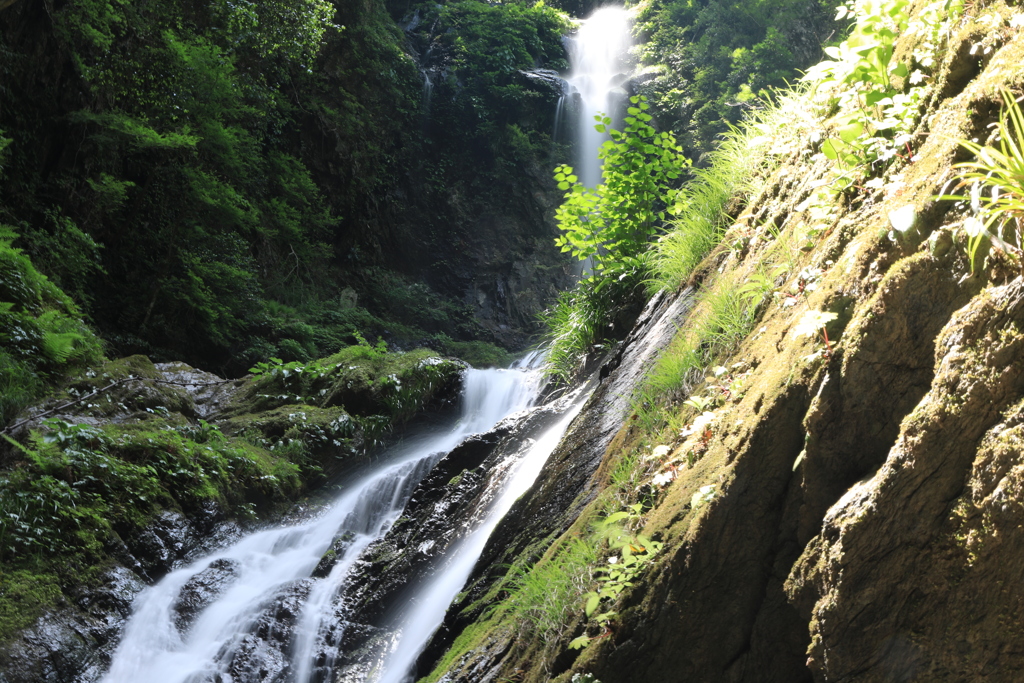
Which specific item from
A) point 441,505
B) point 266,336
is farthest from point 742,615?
point 266,336

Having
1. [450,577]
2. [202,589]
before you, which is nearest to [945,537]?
[450,577]

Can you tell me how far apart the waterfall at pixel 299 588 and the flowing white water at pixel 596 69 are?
43.9 feet

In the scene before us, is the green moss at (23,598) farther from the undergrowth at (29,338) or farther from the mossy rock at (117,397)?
the undergrowth at (29,338)

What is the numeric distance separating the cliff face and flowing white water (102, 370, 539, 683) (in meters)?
3.06

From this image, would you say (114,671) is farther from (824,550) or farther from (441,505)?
(824,550)

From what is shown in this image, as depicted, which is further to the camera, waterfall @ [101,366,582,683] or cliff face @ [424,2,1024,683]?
waterfall @ [101,366,582,683]

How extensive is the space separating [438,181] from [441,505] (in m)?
14.2

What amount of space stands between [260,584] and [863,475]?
5372 millimetres

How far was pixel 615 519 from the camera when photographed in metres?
2.47

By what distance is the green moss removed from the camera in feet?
15.1

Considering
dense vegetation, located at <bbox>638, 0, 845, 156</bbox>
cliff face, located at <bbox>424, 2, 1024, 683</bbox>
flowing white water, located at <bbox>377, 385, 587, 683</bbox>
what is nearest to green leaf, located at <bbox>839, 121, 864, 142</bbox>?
cliff face, located at <bbox>424, 2, 1024, 683</bbox>

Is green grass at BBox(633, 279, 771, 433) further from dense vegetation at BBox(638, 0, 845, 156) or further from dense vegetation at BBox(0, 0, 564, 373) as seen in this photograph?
dense vegetation at BBox(638, 0, 845, 156)

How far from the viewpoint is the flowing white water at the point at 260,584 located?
4836mm

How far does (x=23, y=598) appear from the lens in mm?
4801
